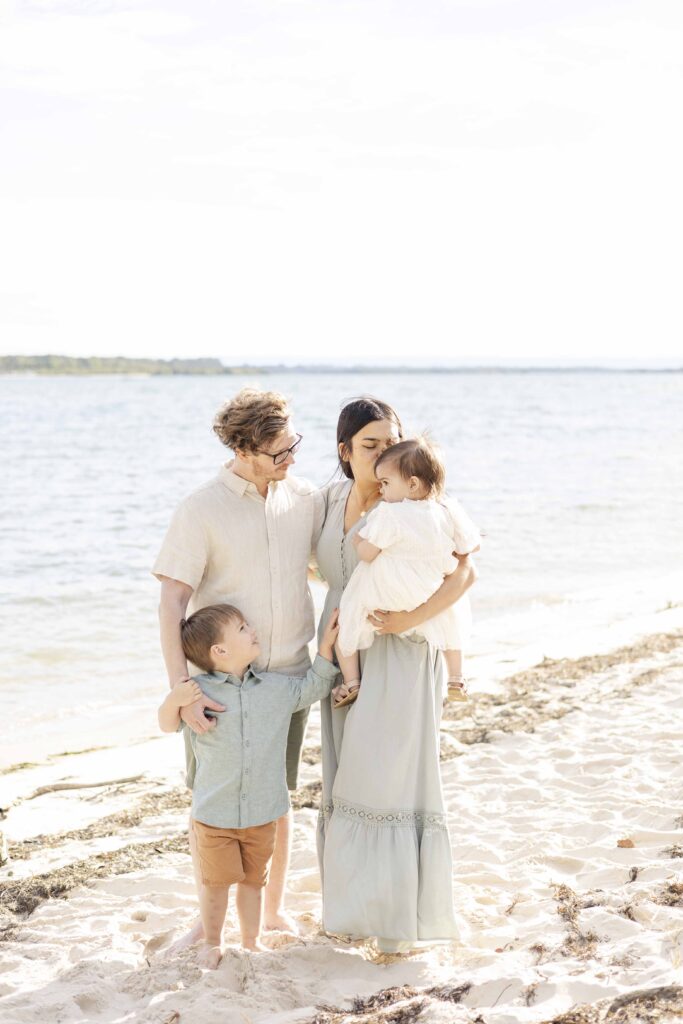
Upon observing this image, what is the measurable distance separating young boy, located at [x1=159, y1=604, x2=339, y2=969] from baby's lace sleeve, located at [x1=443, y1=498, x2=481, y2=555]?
1.58 ft

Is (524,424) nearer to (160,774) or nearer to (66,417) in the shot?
(66,417)

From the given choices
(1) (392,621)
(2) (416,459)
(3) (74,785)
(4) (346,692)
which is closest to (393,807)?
(4) (346,692)

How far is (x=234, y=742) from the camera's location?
3.49m

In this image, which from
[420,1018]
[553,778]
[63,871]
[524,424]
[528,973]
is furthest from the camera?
[524,424]

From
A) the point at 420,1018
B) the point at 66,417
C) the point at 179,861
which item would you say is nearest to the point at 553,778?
the point at 179,861

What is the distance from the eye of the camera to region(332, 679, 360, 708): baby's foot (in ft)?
11.7

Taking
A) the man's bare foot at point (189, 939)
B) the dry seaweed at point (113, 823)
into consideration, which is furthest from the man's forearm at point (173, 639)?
the dry seaweed at point (113, 823)

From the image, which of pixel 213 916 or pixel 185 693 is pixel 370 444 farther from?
pixel 213 916

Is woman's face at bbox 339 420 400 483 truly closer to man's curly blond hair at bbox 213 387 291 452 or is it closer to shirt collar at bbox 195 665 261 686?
man's curly blond hair at bbox 213 387 291 452

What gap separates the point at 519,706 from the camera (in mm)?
6848

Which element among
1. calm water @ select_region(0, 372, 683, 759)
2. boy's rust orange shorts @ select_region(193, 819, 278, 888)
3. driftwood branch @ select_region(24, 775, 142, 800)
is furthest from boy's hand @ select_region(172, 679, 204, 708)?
calm water @ select_region(0, 372, 683, 759)

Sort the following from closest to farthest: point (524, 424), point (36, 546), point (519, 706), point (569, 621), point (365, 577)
→ point (365, 577), point (519, 706), point (569, 621), point (36, 546), point (524, 424)

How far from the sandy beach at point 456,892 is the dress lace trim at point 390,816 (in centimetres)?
45

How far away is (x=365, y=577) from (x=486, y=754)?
2.78 meters
